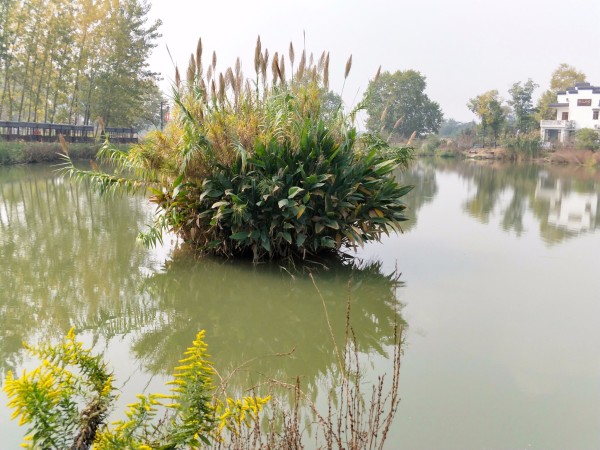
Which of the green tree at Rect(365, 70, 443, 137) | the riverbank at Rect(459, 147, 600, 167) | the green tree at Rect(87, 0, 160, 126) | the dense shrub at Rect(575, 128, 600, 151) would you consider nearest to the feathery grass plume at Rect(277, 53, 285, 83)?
the green tree at Rect(87, 0, 160, 126)

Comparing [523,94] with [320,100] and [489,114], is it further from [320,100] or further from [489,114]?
[320,100]

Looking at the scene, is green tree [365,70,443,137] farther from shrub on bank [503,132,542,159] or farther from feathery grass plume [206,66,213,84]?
feathery grass plume [206,66,213,84]

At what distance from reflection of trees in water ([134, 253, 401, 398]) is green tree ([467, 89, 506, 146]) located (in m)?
39.4

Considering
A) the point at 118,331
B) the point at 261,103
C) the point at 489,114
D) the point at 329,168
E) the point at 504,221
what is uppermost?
the point at 489,114

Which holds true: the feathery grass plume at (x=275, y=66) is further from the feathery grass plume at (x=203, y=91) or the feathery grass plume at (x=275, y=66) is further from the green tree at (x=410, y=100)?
the green tree at (x=410, y=100)

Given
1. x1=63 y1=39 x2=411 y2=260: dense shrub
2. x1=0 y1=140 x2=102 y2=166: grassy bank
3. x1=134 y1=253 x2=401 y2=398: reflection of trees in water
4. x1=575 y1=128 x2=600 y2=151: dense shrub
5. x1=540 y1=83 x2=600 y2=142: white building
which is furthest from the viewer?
x1=540 y1=83 x2=600 y2=142: white building

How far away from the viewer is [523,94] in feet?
142

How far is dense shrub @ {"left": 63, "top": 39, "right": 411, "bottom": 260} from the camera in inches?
192

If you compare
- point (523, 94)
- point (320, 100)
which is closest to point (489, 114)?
point (523, 94)

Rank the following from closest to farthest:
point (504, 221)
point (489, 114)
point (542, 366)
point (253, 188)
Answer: point (542, 366) → point (253, 188) → point (504, 221) → point (489, 114)

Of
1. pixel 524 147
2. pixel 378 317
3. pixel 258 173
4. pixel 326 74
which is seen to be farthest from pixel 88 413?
pixel 524 147

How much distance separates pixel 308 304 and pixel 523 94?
146 ft

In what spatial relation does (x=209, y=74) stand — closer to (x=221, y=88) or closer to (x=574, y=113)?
(x=221, y=88)

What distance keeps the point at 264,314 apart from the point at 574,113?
143ft
